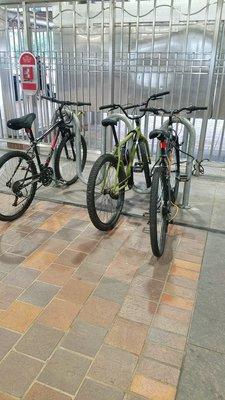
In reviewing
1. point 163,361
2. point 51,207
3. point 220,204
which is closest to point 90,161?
point 51,207

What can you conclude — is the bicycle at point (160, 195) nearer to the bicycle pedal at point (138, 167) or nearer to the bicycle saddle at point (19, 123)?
the bicycle pedal at point (138, 167)

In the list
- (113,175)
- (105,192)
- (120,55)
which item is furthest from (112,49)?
(105,192)

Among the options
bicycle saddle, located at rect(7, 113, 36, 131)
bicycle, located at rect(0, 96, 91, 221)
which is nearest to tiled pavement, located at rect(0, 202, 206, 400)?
bicycle, located at rect(0, 96, 91, 221)

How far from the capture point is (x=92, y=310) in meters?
2.09

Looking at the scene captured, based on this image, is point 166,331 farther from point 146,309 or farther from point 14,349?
point 14,349

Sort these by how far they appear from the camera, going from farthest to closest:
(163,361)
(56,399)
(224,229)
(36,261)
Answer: (224,229)
(36,261)
(163,361)
(56,399)

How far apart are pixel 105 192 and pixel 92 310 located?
3.73ft

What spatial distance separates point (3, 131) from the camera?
19.7ft

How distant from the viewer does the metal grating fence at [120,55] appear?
4543 millimetres

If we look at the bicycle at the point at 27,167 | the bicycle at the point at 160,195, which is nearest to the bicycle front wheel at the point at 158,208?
the bicycle at the point at 160,195

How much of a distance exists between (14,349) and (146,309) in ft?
A: 2.72

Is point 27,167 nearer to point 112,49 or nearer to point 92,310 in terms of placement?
point 92,310

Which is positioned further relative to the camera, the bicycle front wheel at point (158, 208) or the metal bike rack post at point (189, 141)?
the metal bike rack post at point (189, 141)

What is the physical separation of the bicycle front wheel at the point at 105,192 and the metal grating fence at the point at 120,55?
180 centimetres
